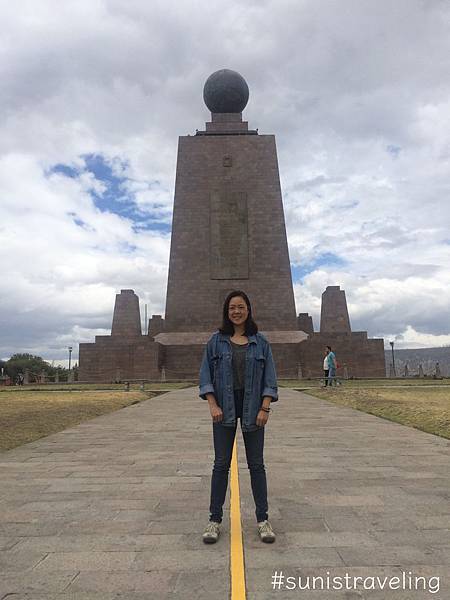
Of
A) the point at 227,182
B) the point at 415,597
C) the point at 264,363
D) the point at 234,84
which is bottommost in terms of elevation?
the point at 415,597

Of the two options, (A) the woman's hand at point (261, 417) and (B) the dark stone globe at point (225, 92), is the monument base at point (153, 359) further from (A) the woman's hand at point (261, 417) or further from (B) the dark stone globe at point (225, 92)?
(A) the woman's hand at point (261, 417)

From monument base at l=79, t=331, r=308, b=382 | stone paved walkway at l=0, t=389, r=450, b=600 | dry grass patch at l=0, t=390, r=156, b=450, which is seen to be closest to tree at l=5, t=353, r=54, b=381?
monument base at l=79, t=331, r=308, b=382

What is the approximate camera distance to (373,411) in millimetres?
13273

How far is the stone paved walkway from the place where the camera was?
323 cm

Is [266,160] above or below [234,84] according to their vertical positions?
below

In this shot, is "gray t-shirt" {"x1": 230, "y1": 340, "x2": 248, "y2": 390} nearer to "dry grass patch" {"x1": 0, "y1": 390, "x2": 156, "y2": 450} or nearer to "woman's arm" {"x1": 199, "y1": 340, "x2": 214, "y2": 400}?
"woman's arm" {"x1": 199, "y1": 340, "x2": 214, "y2": 400}

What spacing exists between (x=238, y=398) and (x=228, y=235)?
32.6m

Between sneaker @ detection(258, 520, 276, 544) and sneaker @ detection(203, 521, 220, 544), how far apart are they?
1.11ft

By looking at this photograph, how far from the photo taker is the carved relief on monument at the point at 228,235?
3609cm

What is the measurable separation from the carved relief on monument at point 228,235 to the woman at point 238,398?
31638 millimetres

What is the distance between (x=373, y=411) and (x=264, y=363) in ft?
32.3

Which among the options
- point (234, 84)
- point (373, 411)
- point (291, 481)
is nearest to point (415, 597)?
point (291, 481)

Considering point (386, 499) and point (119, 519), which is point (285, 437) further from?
point (119, 519)

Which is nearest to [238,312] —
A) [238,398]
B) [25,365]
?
[238,398]
